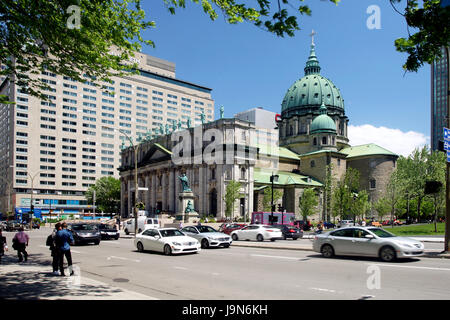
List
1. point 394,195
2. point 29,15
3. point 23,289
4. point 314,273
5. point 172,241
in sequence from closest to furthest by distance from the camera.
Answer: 1. point 23,289
2. point 29,15
3. point 314,273
4. point 172,241
5. point 394,195

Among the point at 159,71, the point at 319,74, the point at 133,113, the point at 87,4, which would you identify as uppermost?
the point at 159,71

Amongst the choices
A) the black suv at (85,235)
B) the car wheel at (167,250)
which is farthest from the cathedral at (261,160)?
the car wheel at (167,250)

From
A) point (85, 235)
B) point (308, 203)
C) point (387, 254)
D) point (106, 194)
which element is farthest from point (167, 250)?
point (106, 194)

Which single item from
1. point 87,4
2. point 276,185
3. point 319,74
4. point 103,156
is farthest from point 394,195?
point 103,156

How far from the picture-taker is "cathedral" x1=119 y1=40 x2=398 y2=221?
7119 centimetres

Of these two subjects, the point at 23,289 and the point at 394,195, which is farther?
the point at 394,195

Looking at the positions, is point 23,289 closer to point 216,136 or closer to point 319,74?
point 216,136

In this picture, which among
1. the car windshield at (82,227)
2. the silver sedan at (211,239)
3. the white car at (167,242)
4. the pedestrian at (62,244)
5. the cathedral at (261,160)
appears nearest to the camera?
the pedestrian at (62,244)

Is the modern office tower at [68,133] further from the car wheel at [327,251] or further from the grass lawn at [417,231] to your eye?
the car wheel at [327,251]

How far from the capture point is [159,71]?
459 feet

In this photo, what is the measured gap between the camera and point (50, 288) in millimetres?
9625

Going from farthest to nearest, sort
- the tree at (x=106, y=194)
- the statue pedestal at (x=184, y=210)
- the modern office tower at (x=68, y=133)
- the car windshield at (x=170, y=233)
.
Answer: the tree at (x=106, y=194) < the modern office tower at (x=68, y=133) < the statue pedestal at (x=184, y=210) < the car windshield at (x=170, y=233)

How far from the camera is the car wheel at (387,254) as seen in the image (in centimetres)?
1429

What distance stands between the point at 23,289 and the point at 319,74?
350 ft
